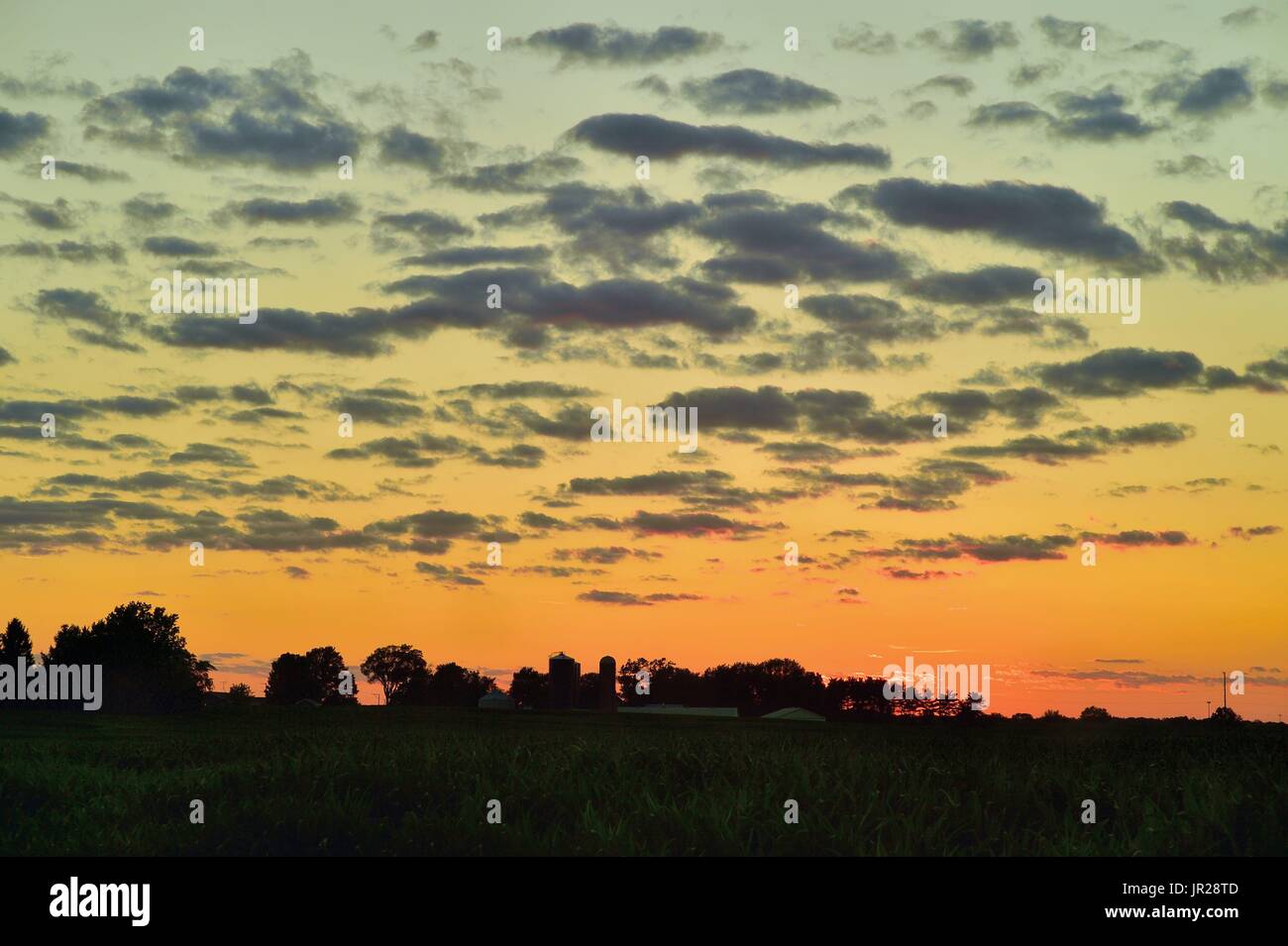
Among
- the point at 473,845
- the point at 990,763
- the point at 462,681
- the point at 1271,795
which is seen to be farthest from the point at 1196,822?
the point at 462,681

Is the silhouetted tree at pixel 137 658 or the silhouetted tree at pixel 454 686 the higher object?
the silhouetted tree at pixel 137 658

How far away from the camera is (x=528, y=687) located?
170m

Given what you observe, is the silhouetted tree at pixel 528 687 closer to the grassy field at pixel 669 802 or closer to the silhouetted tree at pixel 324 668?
the silhouetted tree at pixel 324 668

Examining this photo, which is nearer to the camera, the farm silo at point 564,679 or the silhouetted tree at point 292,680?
the farm silo at point 564,679

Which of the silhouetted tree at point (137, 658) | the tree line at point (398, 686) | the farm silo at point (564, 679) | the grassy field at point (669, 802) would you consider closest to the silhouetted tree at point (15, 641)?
the tree line at point (398, 686)

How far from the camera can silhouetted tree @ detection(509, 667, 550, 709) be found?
164500 millimetres

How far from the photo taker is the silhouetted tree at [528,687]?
540 feet

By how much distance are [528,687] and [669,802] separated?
519 ft

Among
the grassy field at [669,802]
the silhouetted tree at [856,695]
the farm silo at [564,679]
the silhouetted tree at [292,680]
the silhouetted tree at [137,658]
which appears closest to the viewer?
the grassy field at [669,802]

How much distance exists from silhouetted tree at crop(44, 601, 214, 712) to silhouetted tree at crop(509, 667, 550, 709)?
2600 inches

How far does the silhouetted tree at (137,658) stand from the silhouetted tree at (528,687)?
66038mm
